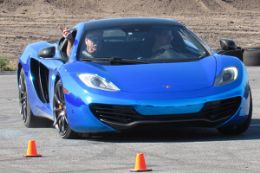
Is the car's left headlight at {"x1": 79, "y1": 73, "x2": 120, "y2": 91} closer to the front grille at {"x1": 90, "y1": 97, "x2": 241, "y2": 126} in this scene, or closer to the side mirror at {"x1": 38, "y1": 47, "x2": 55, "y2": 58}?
the front grille at {"x1": 90, "y1": 97, "x2": 241, "y2": 126}

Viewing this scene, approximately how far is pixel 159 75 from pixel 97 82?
0.64 meters

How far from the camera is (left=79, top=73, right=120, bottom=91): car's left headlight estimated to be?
998cm

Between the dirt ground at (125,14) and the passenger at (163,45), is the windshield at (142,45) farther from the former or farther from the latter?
the dirt ground at (125,14)

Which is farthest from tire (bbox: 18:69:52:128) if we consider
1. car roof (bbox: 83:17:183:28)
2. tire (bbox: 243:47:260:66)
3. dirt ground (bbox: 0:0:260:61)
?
dirt ground (bbox: 0:0:260:61)

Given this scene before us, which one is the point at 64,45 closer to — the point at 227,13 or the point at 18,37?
the point at 18,37

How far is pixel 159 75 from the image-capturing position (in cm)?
1016

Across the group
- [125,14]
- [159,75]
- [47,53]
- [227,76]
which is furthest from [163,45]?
[125,14]

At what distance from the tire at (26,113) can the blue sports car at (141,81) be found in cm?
57

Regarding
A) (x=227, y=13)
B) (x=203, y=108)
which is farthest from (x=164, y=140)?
(x=227, y=13)

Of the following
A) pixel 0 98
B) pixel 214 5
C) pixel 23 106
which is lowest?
pixel 214 5

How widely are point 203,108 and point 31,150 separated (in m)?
1.85

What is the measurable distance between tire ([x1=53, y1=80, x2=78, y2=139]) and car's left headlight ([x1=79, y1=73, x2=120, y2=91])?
1.41 ft

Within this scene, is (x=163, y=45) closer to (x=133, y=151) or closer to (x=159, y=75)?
(x=159, y=75)

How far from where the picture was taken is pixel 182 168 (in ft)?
26.8
